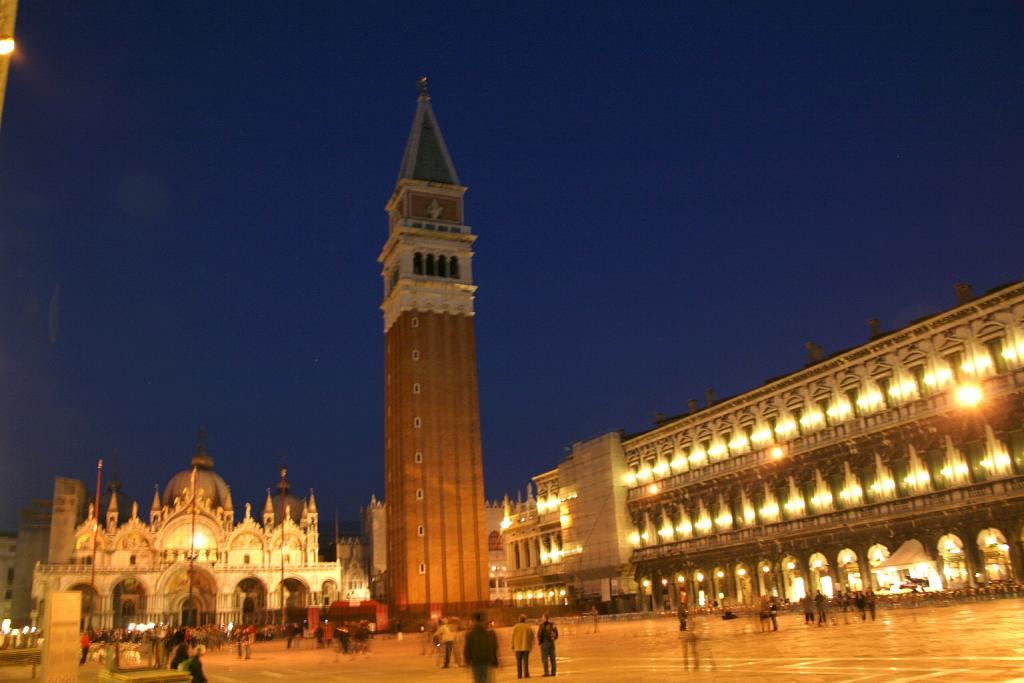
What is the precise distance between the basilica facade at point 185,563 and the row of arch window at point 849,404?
156ft

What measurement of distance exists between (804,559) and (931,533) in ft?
33.7

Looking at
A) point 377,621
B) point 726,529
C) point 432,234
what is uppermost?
point 432,234

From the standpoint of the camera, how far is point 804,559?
53.8 meters

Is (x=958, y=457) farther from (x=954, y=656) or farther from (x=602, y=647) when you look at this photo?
(x=954, y=656)

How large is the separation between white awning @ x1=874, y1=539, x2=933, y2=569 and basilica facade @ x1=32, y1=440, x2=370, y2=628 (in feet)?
205

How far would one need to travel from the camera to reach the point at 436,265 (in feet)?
265

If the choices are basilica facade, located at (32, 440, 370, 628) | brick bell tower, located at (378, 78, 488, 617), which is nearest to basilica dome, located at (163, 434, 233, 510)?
basilica facade, located at (32, 440, 370, 628)

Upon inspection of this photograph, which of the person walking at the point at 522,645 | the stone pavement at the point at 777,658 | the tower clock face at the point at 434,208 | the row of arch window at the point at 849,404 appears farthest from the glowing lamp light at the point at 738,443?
the person walking at the point at 522,645

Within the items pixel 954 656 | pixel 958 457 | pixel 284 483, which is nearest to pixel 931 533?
pixel 958 457

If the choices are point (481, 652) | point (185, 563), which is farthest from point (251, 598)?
point (481, 652)

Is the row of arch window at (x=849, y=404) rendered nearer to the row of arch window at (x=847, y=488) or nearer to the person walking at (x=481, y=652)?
the row of arch window at (x=847, y=488)

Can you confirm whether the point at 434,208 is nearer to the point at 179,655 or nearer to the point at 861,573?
the point at 861,573

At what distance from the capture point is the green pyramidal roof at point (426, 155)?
83.5 meters

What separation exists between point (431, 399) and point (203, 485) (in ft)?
150
